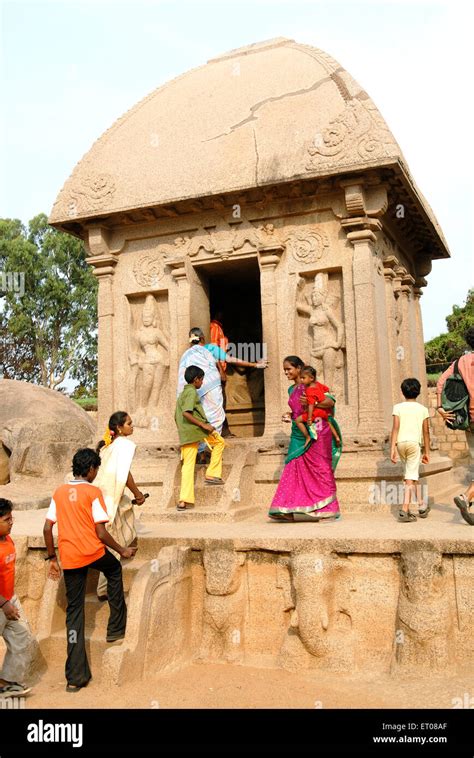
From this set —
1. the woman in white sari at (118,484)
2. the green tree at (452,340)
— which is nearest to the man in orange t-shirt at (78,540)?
the woman in white sari at (118,484)

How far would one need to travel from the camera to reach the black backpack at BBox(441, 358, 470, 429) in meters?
5.75

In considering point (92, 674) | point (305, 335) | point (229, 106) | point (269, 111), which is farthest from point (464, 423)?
point (229, 106)

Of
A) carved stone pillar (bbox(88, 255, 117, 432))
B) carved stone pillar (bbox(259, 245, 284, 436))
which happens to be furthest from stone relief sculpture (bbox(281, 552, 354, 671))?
carved stone pillar (bbox(88, 255, 117, 432))

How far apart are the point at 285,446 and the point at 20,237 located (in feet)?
85.3

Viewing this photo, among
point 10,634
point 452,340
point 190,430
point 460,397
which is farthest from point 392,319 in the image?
point 452,340

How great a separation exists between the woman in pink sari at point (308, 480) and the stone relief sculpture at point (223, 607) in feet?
3.54

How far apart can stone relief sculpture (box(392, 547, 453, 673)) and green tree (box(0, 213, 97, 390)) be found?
27064mm

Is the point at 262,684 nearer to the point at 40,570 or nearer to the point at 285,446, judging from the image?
the point at 40,570

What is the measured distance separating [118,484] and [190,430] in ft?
6.00

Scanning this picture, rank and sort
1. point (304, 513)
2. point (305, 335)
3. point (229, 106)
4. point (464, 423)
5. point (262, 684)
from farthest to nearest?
point (229, 106) → point (305, 335) → point (304, 513) → point (464, 423) → point (262, 684)

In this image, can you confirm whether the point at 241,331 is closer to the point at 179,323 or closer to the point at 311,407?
the point at 179,323

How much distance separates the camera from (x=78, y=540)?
4.41 metres

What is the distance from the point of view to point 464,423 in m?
5.76

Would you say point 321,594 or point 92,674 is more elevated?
point 321,594
